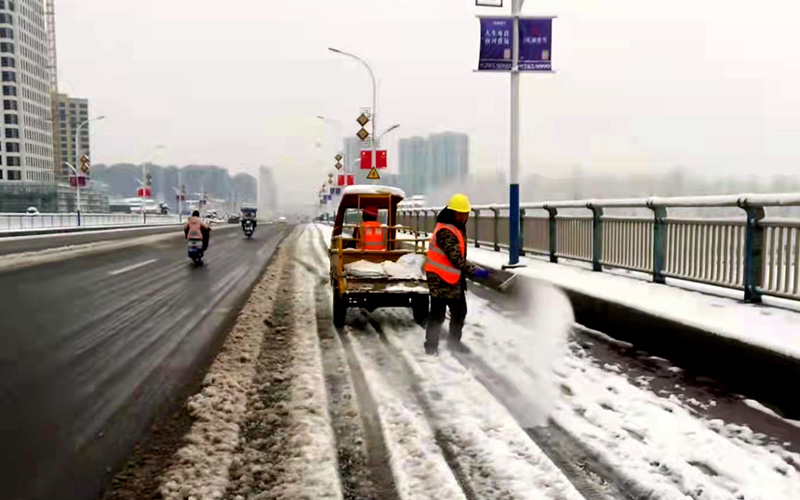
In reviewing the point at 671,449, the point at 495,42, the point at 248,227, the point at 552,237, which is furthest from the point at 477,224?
the point at 248,227

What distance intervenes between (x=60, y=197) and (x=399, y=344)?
118 metres

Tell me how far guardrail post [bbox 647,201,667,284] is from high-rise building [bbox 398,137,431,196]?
183ft

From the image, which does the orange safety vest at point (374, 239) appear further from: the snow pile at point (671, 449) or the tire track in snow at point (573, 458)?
the snow pile at point (671, 449)

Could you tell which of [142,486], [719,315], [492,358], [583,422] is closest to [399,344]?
[492,358]

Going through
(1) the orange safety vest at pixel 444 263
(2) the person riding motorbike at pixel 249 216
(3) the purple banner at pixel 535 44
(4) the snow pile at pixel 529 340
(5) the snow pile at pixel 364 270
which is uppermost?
(3) the purple banner at pixel 535 44

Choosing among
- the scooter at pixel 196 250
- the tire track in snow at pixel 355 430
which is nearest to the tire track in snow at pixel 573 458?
the tire track in snow at pixel 355 430

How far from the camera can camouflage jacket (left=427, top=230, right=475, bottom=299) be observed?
6878 mm

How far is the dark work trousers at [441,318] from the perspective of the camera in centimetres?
695

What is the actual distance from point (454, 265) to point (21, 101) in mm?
165413

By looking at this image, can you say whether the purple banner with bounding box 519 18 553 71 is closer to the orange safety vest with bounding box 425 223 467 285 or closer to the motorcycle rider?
the orange safety vest with bounding box 425 223 467 285

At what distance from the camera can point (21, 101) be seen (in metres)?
142

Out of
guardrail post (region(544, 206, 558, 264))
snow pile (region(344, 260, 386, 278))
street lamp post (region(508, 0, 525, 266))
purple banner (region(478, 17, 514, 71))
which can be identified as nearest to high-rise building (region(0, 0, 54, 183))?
purple banner (region(478, 17, 514, 71))

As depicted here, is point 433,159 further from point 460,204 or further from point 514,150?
point 460,204

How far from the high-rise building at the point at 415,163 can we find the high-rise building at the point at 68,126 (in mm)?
136850
